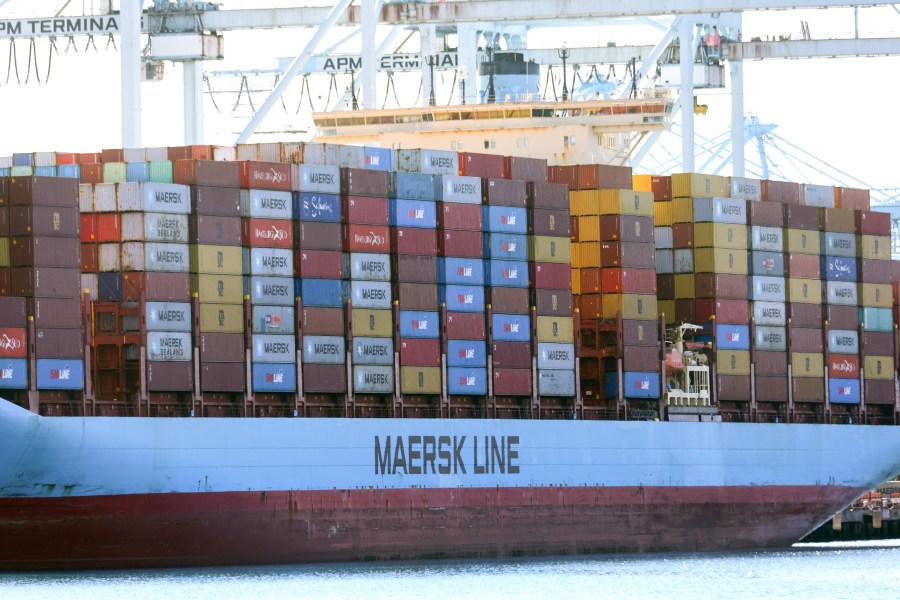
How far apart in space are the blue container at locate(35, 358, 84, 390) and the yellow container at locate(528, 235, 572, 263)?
496 inches

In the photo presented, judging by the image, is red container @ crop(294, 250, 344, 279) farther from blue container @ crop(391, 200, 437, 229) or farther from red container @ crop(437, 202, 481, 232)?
red container @ crop(437, 202, 481, 232)

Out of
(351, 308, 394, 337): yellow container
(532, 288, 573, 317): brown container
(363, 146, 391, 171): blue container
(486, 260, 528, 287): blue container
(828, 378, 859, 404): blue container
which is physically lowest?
(828, 378, 859, 404): blue container

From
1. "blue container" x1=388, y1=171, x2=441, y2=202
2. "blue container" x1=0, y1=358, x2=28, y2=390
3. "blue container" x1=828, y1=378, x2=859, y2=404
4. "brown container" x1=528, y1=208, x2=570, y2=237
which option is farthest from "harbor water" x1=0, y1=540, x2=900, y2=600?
"blue container" x1=388, y1=171, x2=441, y2=202

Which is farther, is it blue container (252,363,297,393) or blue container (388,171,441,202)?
blue container (388,171,441,202)

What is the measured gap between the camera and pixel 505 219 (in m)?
49.5

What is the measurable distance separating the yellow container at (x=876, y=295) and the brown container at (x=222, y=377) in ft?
66.5

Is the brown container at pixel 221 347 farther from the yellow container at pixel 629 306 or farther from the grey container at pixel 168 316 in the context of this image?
the yellow container at pixel 629 306

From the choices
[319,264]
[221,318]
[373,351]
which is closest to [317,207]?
[319,264]

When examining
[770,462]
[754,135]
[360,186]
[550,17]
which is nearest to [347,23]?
[550,17]

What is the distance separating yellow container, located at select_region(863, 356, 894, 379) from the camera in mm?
56737

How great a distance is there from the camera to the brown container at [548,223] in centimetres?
4975

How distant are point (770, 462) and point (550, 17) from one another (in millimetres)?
13370

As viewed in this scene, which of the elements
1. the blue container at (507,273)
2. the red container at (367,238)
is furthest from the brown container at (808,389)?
the red container at (367,238)

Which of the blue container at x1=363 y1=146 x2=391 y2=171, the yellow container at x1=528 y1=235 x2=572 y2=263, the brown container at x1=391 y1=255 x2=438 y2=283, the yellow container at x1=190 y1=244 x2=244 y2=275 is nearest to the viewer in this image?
the yellow container at x1=190 y1=244 x2=244 y2=275
